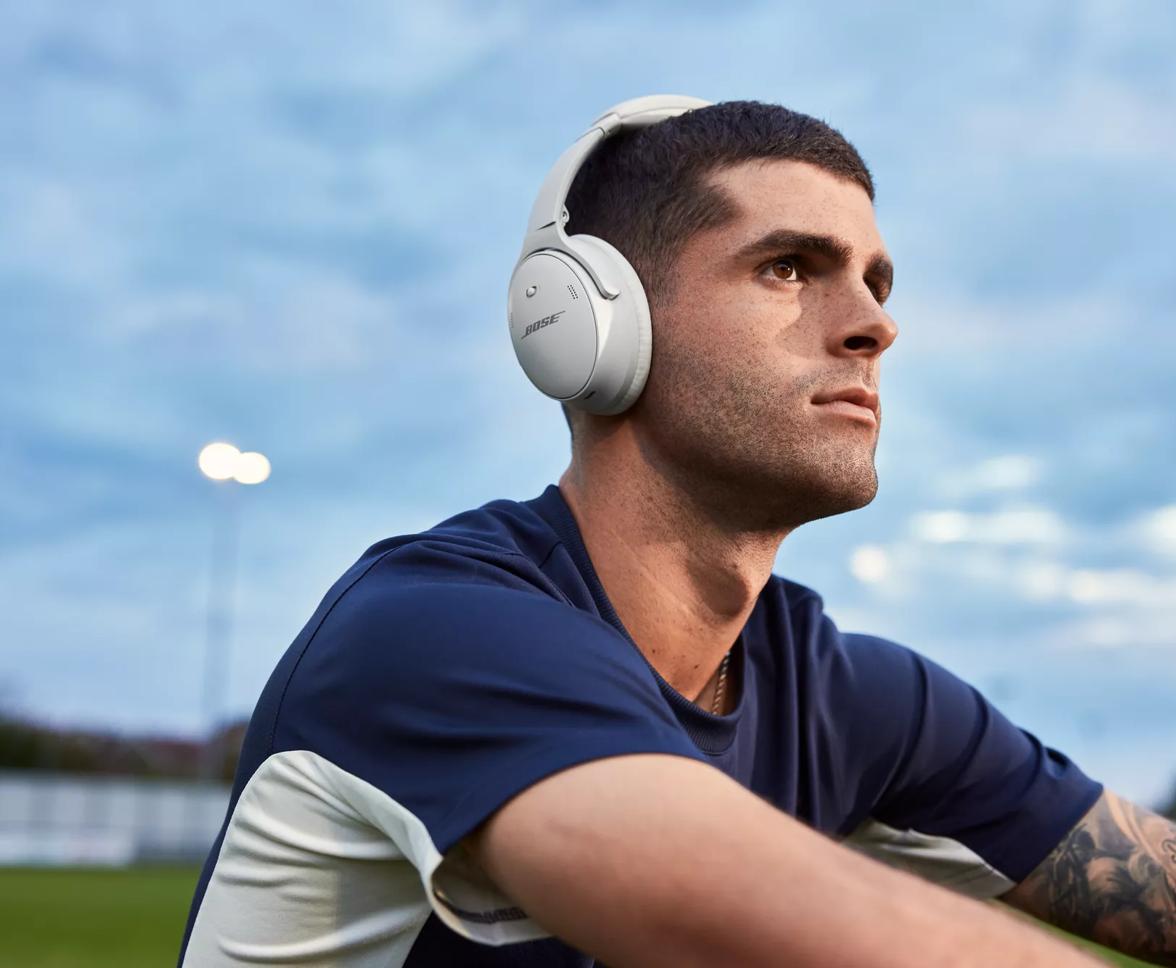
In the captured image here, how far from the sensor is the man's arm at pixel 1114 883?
7.76 ft

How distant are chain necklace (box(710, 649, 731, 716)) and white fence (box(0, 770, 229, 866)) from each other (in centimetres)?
3558

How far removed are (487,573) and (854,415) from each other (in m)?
0.76

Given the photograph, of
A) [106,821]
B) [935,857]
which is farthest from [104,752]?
[935,857]

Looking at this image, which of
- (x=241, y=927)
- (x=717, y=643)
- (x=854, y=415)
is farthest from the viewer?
(x=717, y=643)

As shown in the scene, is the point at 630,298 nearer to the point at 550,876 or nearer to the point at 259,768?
the point at 259,768

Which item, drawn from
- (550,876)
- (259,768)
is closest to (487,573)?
(259,768)

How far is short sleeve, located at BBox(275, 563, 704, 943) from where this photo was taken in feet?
4.60

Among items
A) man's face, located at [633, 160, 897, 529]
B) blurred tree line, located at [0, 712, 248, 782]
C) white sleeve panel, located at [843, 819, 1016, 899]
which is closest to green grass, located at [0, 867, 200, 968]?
white sleeve panel, located at [843, 819, 1016, 899]

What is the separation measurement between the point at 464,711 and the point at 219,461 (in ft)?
81.0

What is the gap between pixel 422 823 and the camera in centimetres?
145

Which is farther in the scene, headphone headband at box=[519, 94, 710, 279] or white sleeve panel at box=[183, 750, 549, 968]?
headphone headband at box=[519, 94, 710, 279]

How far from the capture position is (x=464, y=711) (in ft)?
4.84

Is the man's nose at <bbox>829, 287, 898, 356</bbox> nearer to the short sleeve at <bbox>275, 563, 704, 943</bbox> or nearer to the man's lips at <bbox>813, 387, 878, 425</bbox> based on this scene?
the man's lips at <bbox>813, 387, 878, 425</bbox>

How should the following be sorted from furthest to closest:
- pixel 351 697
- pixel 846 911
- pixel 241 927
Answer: pixel 241 927
pixel 351 697
pixel 846 911
